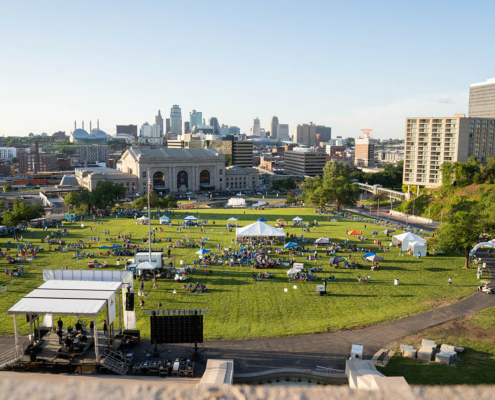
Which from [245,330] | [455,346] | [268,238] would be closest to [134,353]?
[245,330]

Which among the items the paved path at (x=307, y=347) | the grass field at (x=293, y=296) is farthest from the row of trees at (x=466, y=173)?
the paved path at (x=307, y=347)

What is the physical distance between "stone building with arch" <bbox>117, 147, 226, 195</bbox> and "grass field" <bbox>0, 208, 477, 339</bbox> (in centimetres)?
8134

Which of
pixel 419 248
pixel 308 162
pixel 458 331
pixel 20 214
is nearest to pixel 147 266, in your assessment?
pixel 458 331

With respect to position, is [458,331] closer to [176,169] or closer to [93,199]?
[93,199]

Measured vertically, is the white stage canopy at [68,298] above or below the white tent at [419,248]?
above

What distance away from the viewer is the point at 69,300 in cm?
2145

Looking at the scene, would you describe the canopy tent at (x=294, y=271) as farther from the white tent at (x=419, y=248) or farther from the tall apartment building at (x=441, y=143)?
the tall apartment building at (x=441, y=143)

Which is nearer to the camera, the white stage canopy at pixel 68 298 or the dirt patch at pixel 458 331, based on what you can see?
the white stage canopy at pixel 68 298

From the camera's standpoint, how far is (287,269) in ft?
129

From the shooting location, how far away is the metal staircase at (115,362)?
2023 centimetres

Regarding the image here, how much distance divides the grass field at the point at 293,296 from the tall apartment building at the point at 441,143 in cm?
6495

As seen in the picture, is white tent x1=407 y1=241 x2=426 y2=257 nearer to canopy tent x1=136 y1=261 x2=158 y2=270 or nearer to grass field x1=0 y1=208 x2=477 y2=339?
grass field x1=0 y1=208 x2=477 y2=339

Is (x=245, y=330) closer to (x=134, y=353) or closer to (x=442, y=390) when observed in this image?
(x=134, y=353)

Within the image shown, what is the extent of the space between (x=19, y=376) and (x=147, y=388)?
2.65 ft
